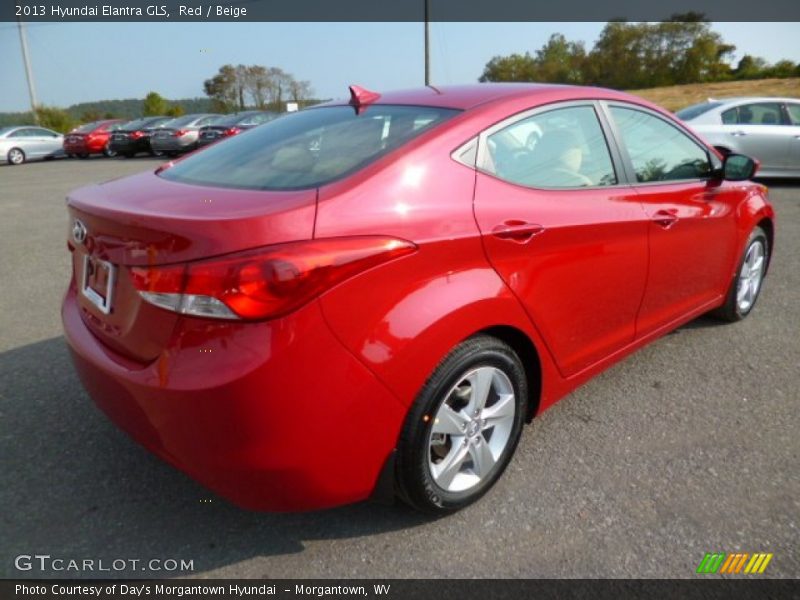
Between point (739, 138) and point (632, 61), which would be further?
point (632, 61)

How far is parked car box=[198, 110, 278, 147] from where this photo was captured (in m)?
18.7

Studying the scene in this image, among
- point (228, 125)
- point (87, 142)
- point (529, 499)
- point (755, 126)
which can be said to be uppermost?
point (755, 126)

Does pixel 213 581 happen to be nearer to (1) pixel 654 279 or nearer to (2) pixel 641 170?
(1) pixel 654 279

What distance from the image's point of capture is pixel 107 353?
203cm

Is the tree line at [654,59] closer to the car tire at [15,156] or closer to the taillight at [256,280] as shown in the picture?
the car tire at [15,156]

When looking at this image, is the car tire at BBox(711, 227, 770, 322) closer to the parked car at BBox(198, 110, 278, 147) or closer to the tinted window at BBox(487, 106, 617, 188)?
the tinted window at BBox(487, 106, 617, 188)

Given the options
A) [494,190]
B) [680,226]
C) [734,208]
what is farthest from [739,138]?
[494,190]

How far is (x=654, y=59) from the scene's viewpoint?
69.2 metres

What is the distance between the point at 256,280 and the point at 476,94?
1.41 meters

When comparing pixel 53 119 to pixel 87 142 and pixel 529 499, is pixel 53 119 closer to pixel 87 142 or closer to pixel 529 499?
pixel 87 142

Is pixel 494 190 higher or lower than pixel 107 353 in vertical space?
higher

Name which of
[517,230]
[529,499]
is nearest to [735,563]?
[529,499]

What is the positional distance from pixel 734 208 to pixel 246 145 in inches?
113

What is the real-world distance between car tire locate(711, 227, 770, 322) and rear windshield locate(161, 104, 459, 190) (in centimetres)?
261
